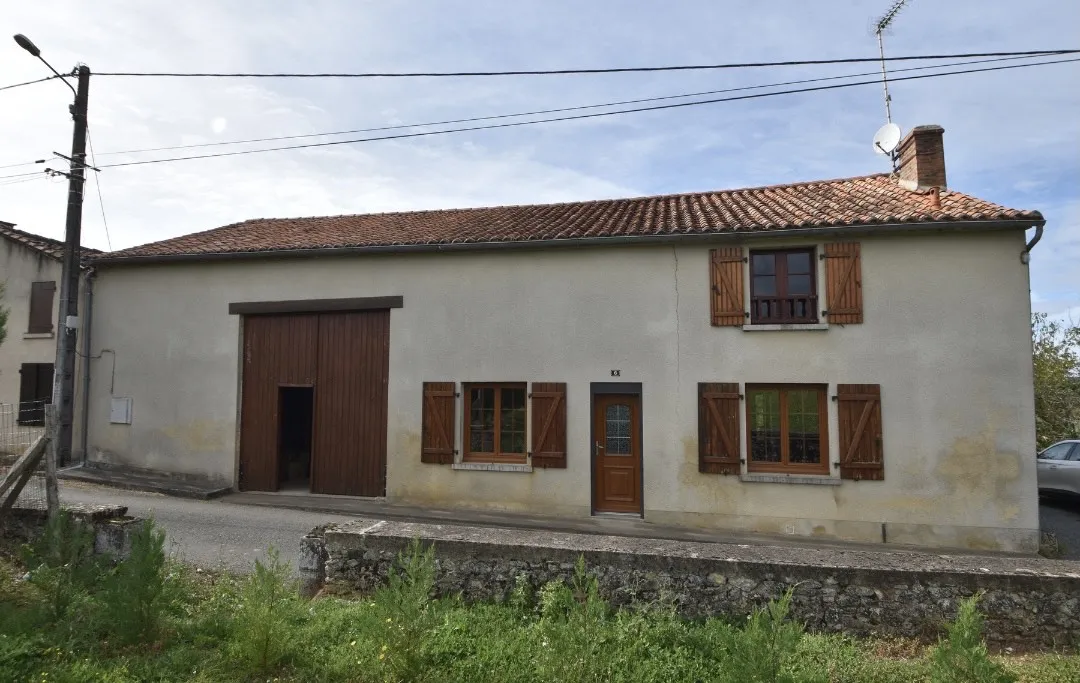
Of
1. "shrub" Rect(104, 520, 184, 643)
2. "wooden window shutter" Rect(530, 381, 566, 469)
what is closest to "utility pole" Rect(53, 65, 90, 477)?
"shrub" Rect(104, 520, 184, 643)

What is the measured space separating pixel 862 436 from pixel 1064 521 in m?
5.01

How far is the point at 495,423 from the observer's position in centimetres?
983

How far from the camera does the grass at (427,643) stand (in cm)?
357

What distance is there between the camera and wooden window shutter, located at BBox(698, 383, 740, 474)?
28.9 ft

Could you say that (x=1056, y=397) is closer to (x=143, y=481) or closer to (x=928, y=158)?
(x=928, y=158)

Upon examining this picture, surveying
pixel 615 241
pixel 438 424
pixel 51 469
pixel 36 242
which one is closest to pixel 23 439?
pixel 36 242

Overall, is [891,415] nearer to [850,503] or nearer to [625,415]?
[850,503]

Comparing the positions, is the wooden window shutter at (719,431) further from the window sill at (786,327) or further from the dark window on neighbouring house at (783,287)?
the dark window on neighbouring house at (783,287)

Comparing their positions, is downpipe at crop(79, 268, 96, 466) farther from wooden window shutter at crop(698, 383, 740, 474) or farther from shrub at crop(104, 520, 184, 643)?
wooden window shutter at crop(698, 383, 740, 474)

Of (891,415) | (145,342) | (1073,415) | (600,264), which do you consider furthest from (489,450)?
(1073,415)

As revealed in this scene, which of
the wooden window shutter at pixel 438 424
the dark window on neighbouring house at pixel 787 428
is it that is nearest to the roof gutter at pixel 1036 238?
the dark window on neighbouring house at pixel 787 428

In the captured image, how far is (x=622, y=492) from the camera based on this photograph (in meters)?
9.37

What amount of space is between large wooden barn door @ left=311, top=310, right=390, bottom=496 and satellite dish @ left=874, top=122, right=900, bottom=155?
10355 mm

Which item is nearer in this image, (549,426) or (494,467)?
(549,426)
